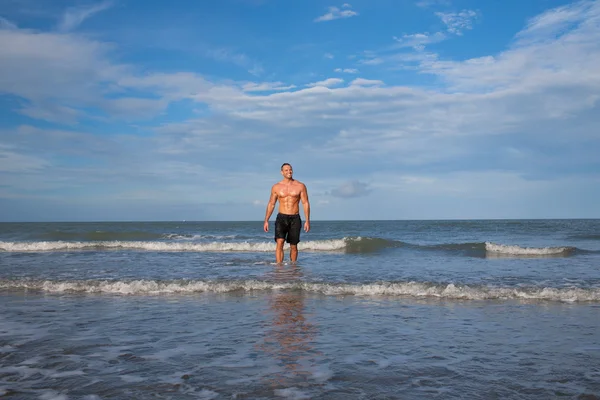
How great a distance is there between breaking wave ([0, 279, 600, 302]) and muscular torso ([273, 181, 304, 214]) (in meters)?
3.08

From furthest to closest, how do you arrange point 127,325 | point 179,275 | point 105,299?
point 179,275 → point 105,299 → point 127,325

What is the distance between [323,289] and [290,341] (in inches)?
123

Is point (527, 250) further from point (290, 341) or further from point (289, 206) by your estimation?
point (290, 341)

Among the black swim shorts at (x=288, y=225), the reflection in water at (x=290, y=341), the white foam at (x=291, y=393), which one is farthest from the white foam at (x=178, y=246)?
the white foam at (x=291, y=393)

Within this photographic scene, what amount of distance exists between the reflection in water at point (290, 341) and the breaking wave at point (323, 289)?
883mm

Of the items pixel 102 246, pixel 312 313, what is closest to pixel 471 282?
pixel 312 313

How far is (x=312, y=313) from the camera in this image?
18.2 feet

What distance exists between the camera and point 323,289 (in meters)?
7.32

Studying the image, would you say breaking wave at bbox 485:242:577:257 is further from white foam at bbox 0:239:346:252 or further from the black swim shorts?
the black swim shorts

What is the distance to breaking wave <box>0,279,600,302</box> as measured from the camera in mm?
6837

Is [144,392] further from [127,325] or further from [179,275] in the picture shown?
[179,275]

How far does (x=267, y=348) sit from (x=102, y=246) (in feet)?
62.5

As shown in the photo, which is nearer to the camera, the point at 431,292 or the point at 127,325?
the point at 127,325

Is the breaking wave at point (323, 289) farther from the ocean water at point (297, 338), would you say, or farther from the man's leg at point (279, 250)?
the man's leg at point (279, 250)
